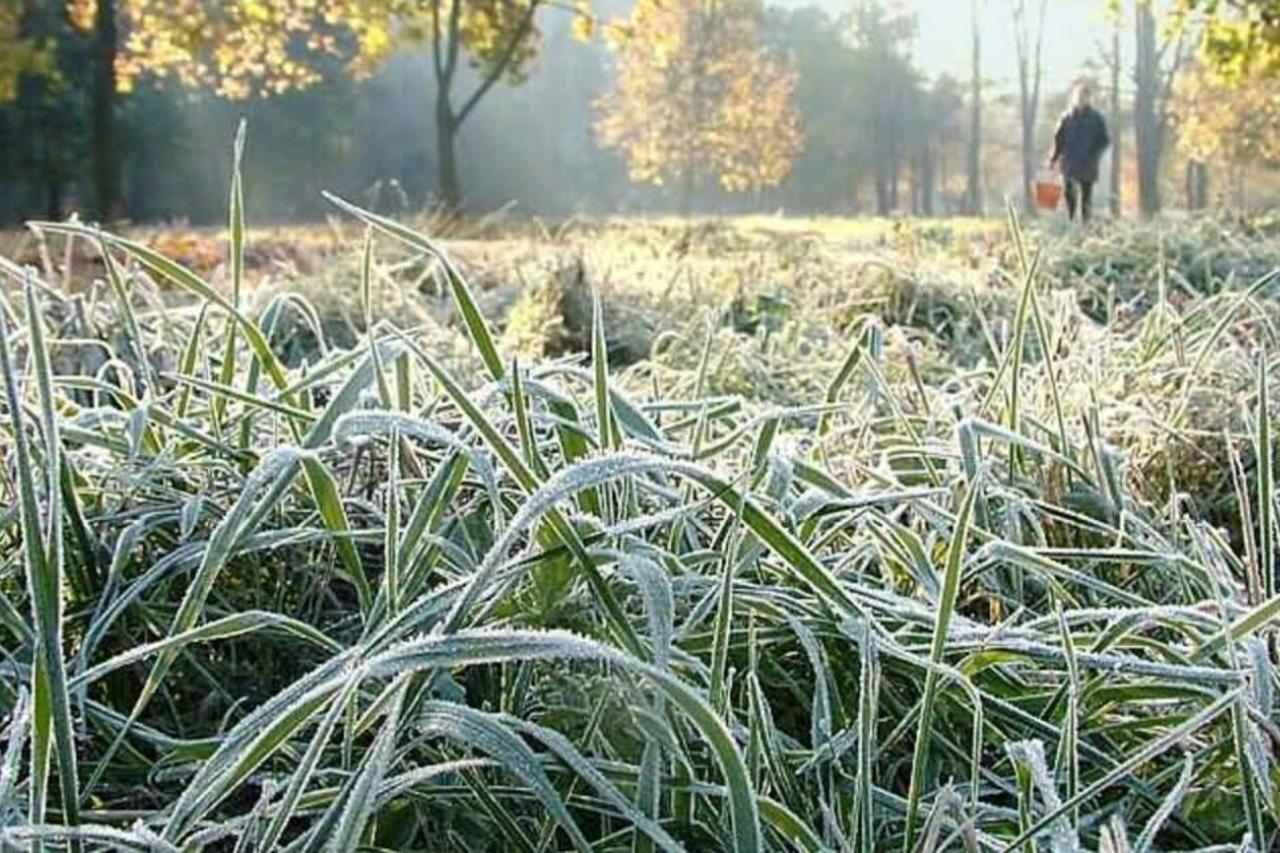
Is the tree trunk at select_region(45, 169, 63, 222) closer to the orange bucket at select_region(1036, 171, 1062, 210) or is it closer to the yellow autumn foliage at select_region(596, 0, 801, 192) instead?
the yellow autumn foliage at select_region(596, 0, 801, 192)

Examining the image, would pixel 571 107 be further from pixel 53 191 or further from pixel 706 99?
pixel 53 191

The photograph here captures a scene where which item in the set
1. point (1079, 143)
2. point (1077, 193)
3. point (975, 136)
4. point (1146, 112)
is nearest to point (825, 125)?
point (975, 136)

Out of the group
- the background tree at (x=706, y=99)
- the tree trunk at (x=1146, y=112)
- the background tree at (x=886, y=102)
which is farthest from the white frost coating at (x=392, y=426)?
the background tree at (x=886, y=102)

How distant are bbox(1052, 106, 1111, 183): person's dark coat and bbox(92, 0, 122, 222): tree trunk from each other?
263 inches

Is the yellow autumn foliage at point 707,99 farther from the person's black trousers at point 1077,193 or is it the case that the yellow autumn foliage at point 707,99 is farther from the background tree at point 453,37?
the person's black trousers at point 1077,193

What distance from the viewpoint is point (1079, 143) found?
369 inches

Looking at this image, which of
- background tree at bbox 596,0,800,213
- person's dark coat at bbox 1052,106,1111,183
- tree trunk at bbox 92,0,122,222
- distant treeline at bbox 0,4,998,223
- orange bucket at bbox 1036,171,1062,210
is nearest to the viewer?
person's dark coat at bbox 1052,106,1111,183

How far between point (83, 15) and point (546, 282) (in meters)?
9.65

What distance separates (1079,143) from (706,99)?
63.0 ft

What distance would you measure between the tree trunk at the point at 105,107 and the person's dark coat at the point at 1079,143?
6.69m

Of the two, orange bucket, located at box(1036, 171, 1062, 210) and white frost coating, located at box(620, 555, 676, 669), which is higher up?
orange bucket, located at box(1036, 171, 1062, 210)

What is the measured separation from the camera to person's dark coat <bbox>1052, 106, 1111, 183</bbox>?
936 centimetres

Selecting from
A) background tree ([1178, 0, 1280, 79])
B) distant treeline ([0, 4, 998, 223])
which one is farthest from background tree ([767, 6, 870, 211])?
background tree ([1178, 0, 1280, 79])

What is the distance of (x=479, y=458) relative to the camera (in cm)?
52
